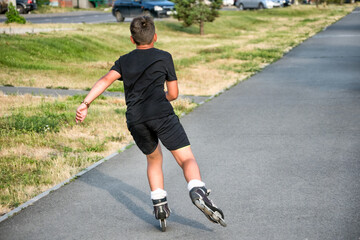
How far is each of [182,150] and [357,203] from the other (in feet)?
6.04

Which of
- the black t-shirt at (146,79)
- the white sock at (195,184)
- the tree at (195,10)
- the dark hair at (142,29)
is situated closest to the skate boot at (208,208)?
the white sock at (195,184)

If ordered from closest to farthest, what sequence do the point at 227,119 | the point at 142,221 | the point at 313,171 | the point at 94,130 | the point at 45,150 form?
1. the point at 142,221
2. the point at 313,171
3. the point at 45,150
4. the point at 94,130
5. the point at 227,119

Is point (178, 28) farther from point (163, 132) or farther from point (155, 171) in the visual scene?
point (163, 132)

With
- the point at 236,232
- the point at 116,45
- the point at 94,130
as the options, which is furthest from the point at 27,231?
the point at 116,45

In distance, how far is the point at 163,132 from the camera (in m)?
4.50

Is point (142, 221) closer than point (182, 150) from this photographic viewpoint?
No

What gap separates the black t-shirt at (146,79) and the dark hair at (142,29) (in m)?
0.10

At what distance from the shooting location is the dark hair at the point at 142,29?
4.42 metres

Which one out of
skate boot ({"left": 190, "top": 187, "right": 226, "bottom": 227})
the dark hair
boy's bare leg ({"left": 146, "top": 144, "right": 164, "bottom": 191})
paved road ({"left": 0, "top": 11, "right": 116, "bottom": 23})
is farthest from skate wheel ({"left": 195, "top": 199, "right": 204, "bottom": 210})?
paved road ({"left": 0, "top": 11, "right": 116, "bottom": 23})

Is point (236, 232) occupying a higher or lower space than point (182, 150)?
lower

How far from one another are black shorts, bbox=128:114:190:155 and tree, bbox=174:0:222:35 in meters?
26.2

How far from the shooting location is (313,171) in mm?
6441

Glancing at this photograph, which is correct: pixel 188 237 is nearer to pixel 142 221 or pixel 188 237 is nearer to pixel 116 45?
pixel 142 221

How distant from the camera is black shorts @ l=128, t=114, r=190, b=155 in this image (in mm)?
4492
